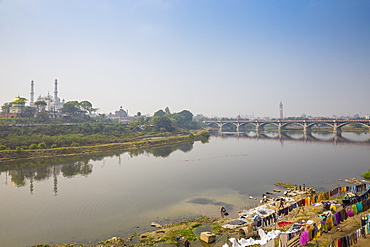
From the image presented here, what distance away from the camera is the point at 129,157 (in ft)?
157

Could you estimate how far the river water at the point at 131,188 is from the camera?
59.3 ft

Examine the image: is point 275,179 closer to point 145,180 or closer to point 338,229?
point 145,180

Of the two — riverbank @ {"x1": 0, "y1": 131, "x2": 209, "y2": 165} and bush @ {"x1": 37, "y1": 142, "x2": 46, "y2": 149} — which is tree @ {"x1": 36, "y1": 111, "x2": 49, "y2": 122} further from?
riverbank @ {"x1": 0, "y1": 131, "x2": 209, "y2": 165}

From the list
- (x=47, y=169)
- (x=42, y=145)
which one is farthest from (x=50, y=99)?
(x=47, y=169)

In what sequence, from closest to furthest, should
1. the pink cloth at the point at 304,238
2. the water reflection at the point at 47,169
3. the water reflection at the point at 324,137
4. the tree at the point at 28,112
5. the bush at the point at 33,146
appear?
the pink cloth at the point at 304,238
the water reflection at the point at 47,169
the bush at the point at 33,146
the water reflection at the point at 324,137
the tree at the point at 28,112

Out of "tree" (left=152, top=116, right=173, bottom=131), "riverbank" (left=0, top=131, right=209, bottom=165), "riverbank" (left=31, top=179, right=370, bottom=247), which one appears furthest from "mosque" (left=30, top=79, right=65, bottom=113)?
"riverbank" (left=31, top=179, right=370, bottom=247)

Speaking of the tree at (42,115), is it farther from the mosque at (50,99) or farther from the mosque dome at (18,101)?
the mosque at (50,99)

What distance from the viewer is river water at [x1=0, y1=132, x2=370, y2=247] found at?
18.1m

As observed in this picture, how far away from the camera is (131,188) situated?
90.5ft

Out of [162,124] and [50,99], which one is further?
[50,99]

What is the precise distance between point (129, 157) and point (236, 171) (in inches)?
842

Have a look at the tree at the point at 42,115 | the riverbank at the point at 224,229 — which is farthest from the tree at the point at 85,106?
the riverbank at the point at 224,229

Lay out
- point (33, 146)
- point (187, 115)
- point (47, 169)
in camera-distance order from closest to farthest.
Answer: point (47, 169) < point (33, 146) < point (187, 115)

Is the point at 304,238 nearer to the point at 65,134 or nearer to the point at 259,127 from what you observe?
the point at 65,134
